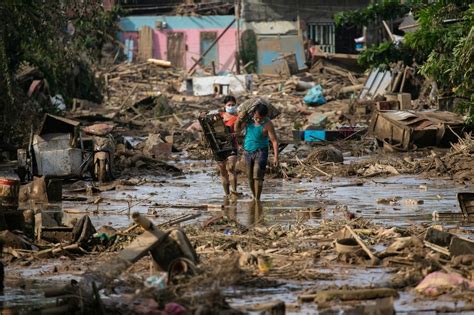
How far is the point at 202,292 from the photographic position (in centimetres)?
934

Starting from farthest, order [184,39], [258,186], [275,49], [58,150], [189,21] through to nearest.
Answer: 1. [184,39]
2. [189,21]
3. [275,49]
4. [58,150]
5. [258,186]

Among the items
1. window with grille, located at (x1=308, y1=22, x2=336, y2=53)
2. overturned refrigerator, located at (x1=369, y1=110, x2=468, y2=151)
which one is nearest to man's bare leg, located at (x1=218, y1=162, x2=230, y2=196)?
overturned refrigerator, located at (x1=369, y1=110, x2=468, y2=151)

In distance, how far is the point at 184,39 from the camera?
6294cm

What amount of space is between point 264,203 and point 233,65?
4399 centimetres

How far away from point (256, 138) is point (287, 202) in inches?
45.1

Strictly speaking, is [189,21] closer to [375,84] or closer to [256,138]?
[375,84]

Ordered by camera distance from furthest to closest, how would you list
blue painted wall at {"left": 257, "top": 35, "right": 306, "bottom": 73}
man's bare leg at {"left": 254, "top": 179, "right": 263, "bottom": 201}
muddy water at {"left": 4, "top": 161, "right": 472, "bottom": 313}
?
blue painted wall at {"left": 257, "top": 35, "right": 306, "bottom": 73} < man's bare leg at {"left": 254, "top": 179, "right": 263, "bottom": 201} < muddy water at {"left": 4, "top": 161, "right": 472, "bottom": 313}

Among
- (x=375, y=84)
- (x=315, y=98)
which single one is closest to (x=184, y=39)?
(x=315, y=98)

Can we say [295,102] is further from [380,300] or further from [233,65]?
[380,300]

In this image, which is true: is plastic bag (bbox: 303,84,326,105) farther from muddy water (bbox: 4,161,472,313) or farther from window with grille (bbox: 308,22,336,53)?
muddy water (bbox: 4,161,472,313)

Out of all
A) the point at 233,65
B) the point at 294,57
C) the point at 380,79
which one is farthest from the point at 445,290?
the point at 233,65

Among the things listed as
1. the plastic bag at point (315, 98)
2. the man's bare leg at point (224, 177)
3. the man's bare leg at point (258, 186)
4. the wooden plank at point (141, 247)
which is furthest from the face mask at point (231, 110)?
the plastic bag at point (315, 98)

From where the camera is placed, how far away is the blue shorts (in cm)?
1780

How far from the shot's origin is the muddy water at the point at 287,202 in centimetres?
1516
